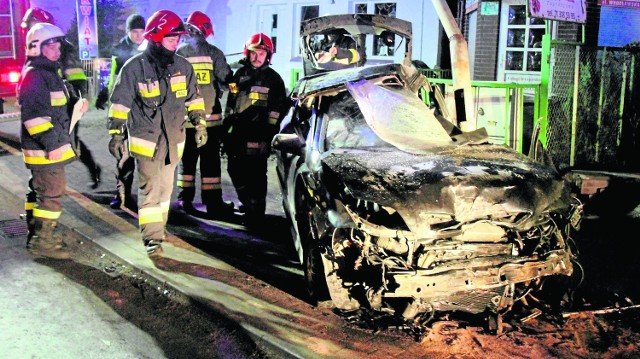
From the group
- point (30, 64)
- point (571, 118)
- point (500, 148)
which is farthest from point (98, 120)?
point (500, 148)

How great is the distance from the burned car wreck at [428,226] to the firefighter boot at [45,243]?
7.76 ft

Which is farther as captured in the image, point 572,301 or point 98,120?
point 98,120

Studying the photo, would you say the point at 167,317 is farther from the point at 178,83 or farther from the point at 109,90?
the point at 109,90

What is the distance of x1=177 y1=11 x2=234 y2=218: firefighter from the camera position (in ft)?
22.4

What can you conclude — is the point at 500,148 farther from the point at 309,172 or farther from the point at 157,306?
the point at 157,306

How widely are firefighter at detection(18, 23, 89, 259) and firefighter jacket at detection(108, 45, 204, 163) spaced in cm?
58

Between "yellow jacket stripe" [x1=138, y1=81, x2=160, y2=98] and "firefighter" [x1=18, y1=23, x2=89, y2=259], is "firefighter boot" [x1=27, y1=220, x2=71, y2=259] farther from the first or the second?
"yellow jacket stripe" [x1=138, y1=81, x2=160, y2=98]

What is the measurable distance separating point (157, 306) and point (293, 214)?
1267 mm

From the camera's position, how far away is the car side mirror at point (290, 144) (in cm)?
511

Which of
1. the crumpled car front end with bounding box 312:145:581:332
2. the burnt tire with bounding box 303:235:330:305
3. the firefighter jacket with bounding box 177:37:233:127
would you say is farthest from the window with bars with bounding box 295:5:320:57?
the crumpled car front end with bounding box 312:145:581:332

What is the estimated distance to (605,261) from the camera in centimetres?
588

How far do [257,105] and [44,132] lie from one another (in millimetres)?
2141

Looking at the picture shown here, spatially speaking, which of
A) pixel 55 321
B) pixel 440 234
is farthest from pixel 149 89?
pixel 440 234

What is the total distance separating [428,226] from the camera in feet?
12.6
